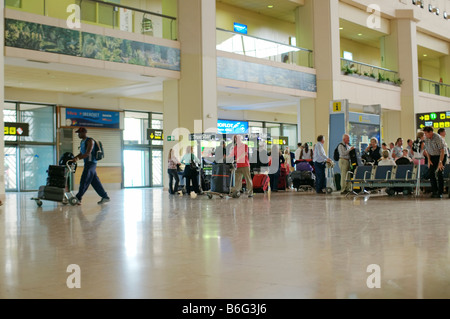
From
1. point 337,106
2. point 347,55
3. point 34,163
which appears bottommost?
point 34,163

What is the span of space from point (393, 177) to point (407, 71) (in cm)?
1905

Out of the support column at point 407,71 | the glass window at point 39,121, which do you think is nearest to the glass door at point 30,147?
the glass window at point 39,121

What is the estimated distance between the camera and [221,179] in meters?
14.7

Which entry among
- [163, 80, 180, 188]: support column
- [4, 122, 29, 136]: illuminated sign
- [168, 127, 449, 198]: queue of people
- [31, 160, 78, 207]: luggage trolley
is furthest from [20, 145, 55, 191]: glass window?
[31, 160, 78, 207]: luggage trolley

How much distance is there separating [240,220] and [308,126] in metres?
18.4

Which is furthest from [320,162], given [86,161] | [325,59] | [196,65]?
[325,59]

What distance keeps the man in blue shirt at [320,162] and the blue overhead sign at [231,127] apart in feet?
46.2

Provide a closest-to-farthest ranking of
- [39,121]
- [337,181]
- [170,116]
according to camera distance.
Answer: [337,181] < [170,116] < [39,121]

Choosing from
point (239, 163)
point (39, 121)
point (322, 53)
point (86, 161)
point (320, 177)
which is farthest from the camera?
point (322, 53)

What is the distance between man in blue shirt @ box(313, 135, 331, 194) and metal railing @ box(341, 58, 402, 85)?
11.6 metres

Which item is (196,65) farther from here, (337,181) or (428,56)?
(428,56)

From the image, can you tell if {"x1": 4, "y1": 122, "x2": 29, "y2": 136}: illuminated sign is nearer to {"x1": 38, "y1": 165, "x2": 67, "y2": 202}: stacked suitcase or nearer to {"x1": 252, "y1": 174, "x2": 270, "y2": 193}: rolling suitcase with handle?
{"x1": 252, "y1": 174, "x2": 270, "y2": 193}: rolling suitcase with handle

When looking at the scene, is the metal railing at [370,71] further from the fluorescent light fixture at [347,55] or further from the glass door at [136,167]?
the glass door at [136,167]
